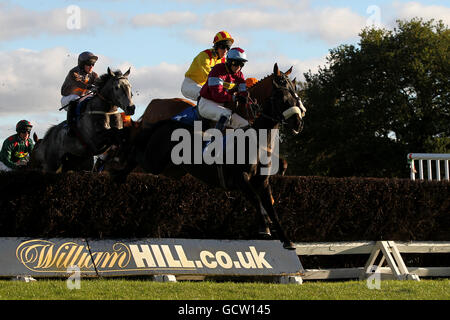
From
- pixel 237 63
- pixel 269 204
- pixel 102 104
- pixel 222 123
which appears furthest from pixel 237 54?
pixel 102 104

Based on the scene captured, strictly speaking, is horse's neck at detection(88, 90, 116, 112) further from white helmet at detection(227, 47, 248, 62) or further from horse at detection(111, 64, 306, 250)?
white helmet at detection(227, 47, 248, 62)

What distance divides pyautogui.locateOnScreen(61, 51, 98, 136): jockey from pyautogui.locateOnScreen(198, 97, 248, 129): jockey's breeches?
3.23 meters

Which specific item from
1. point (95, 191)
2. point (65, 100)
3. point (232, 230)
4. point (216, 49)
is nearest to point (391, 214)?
point (232, 230)

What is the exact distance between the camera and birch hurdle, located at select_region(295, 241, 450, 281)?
400 inches

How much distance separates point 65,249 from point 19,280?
0.74m

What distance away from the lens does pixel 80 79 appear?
11.0 meters

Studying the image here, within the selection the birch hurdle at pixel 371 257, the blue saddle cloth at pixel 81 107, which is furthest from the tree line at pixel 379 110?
the blue saddle cloth at pixel 81 107

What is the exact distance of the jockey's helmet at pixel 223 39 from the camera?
9.07m

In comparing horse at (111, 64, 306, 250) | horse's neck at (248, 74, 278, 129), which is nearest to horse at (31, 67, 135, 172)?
horse at (111, 64, 306, 250)

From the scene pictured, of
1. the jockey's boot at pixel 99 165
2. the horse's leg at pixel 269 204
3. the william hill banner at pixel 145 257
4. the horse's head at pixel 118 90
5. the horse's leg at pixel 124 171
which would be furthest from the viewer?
the jockey's boot at pixel 99 165

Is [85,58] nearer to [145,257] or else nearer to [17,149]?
[17,149]

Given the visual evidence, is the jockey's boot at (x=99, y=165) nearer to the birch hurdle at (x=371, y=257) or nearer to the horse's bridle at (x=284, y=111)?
the birch hurdle at (x=371, y=257)

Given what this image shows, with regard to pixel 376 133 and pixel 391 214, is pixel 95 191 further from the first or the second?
pixel 376 133
